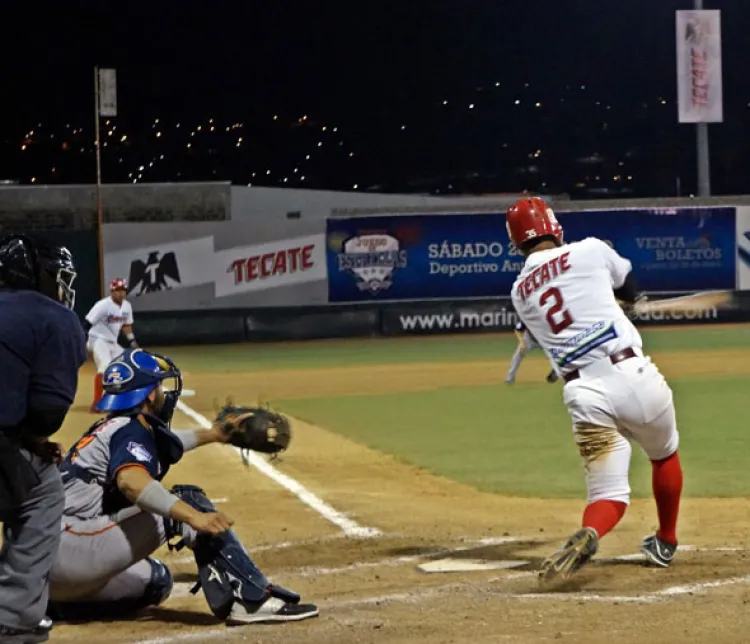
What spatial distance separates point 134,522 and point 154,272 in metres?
23.7

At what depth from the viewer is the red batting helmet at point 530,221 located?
616 centimetres

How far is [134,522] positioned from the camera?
5477 mm

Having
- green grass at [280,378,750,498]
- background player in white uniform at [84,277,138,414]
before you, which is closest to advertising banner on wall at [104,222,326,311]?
background player in white uniform at [84,277,138,414]

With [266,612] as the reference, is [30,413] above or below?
above

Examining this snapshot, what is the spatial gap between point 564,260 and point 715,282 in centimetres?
2438

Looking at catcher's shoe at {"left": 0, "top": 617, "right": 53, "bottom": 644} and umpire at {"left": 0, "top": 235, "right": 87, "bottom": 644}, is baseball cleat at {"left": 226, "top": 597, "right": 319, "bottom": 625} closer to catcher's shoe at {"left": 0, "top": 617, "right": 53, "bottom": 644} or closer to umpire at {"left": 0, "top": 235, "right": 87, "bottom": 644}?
catcher's shoe at {"left": 0, "top": 617, "right": 53, "bottom": 644}

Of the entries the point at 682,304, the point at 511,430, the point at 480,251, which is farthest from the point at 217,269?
the point at 682,304

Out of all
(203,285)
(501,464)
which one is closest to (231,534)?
(501,464)

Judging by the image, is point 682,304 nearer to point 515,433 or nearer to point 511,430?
point 515,433

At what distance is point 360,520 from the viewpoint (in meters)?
8.06

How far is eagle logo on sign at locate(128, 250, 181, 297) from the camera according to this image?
2859 cm

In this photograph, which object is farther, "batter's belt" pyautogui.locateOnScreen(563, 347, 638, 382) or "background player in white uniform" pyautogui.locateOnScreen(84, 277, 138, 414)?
"background player in white uniform" pyautogui.locateOnScreen(84, 277, 138, 414)

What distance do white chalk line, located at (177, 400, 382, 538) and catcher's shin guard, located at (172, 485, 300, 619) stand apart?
52 cm

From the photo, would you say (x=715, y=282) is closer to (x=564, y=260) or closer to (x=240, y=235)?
(x=240, y=235)
